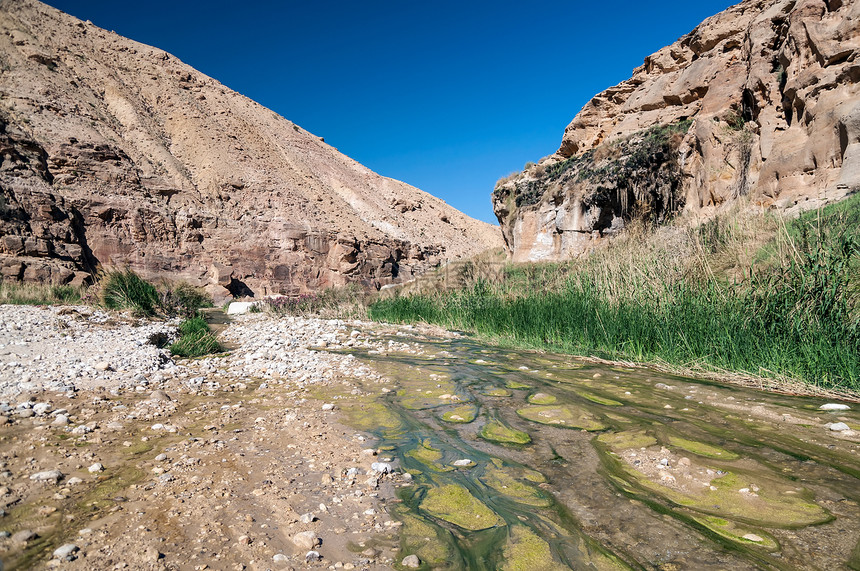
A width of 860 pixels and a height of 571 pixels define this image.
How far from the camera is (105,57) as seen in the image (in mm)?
34281

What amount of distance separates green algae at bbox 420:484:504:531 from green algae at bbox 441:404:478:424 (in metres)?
1.05

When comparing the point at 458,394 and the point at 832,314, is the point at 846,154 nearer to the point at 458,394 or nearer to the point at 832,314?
the point at 832,314

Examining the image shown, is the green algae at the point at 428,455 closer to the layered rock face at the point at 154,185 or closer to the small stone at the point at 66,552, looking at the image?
the small stone at the point at 66,552

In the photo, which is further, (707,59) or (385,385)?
(707,59)

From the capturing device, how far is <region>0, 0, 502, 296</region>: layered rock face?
70.1 ft

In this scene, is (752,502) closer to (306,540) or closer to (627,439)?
(627,439)

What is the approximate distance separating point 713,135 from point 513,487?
13.8 metres

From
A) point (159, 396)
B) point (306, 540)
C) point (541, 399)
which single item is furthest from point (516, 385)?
point (159, 396)

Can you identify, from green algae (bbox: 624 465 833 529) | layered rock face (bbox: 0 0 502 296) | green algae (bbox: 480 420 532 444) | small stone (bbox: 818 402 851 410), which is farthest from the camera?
layered rock face (bbox: 0 0 502 296)

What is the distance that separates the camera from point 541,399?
12.1 ft

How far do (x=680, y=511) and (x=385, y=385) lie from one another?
2.92 metres

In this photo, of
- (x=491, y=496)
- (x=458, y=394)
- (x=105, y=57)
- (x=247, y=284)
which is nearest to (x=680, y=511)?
(x=491, y=496)

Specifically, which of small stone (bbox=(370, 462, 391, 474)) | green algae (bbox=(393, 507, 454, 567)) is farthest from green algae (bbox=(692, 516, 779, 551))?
small stone (bbox=(370, 462, 391, 474))

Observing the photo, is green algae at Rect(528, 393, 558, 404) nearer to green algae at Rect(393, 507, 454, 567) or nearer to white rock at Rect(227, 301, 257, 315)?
green algae at Rect(393, 507, 454, 567)
